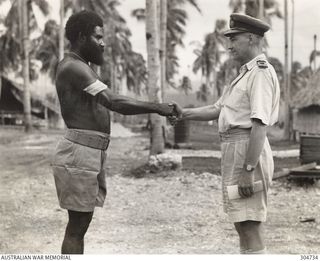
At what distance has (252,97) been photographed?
2977mm

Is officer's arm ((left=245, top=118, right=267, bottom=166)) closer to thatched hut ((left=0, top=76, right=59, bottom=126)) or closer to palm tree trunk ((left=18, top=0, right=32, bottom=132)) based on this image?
palm tree trunk ((left=18, top=0, right=32, bottom=132))

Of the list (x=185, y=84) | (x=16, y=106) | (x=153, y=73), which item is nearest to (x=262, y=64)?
(x=153, y=73)

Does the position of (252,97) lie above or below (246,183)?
above

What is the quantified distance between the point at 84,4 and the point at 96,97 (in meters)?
22.2

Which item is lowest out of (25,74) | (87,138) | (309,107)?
(309,107)

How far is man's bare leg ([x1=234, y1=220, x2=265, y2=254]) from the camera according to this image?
302 centimetres

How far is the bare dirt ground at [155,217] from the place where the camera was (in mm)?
4816

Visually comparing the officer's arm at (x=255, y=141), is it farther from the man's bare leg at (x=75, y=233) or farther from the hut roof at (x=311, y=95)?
the hut roof at (x=311, y=95)

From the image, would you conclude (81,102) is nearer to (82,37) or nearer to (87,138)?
(87,138)

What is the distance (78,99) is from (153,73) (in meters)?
6.55

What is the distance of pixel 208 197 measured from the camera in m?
7.12

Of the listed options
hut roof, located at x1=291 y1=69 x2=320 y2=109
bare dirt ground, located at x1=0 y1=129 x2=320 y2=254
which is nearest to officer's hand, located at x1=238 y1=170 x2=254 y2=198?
bare dirt ground, located at x1=0 y1=129 x2=320 y2=254

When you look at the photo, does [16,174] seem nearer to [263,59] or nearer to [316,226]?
[316,226]

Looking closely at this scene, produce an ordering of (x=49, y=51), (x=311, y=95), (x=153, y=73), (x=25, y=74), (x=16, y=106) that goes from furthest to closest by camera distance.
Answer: (x=49, y=51)
(x=16, y=106)
(x=25, y=74)
(x=311, y=95)
(x=153, y=73)
